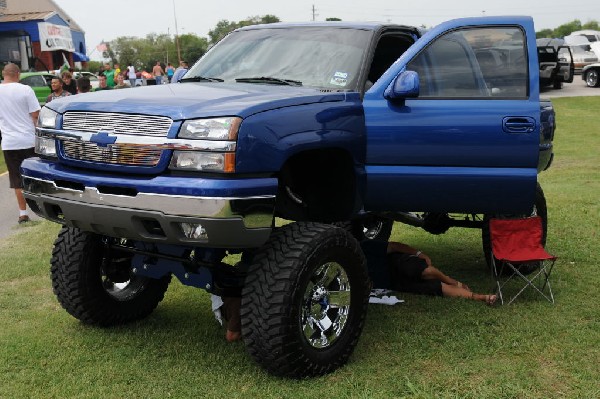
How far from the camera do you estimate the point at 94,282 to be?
206 inches

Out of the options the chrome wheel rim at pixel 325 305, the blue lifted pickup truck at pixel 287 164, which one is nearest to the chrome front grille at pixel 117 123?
the blue lifted pickup truck at pixel 287 164

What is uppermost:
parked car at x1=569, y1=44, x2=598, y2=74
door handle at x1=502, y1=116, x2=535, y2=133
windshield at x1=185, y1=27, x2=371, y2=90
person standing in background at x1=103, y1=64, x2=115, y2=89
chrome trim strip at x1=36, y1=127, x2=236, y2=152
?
windshield at x1=185, y1=27, x2=371, y2=90

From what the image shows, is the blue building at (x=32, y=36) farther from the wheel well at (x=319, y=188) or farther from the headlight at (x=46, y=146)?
the wheel well at (x=319, y=188)

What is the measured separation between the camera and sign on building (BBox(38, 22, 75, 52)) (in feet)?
159

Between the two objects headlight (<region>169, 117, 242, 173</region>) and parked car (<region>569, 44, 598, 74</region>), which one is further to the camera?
parked car (<region>569, 44, 598, 74</region>)

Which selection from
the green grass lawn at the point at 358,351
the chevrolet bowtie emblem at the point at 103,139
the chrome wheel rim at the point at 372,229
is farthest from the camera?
the chrome wheel rim at the point at 372,229

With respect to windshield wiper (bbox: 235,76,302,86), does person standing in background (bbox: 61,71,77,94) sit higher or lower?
lower

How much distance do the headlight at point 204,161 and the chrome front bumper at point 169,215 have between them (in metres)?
0.17

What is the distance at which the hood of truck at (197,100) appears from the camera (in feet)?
13.3

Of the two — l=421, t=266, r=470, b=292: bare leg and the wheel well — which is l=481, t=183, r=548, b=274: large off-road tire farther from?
the wheel well

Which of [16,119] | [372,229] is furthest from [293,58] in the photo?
[16,119]

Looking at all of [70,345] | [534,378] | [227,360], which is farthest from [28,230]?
[534,378]

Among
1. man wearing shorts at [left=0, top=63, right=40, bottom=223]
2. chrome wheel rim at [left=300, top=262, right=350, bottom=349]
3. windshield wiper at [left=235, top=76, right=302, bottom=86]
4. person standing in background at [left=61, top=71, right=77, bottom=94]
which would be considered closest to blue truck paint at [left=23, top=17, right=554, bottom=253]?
windshield wiper at [left=235, top=76, right=302, bottom=86]

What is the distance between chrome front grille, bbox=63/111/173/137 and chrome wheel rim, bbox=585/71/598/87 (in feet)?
102
